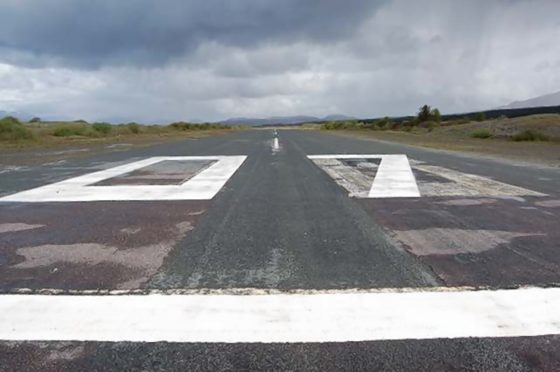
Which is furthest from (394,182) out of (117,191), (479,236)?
(117,191)

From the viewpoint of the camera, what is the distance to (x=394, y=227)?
18.9ft

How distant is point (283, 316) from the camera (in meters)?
3.22

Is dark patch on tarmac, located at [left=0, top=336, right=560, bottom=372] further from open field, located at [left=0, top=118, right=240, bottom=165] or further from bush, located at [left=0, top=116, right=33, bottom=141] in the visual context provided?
bush, located at [left=0, top=116, right=33, bottom=141]

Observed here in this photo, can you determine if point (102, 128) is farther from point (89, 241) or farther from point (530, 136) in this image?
point (89, 241)

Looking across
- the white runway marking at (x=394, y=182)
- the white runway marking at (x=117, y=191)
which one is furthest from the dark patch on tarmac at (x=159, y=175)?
the white runway marking at (x=394, y=182)

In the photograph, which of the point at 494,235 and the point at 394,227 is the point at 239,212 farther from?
the point at 494,235

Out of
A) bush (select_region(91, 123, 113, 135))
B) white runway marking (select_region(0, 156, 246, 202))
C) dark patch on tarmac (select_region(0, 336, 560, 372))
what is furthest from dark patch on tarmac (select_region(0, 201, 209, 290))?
bush (select_region(91, 123, 113, 135))

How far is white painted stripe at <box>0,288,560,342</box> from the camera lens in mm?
2971

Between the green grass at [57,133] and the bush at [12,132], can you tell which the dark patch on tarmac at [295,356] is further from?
the bush at [12,132]

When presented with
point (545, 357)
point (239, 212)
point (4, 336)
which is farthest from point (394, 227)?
point (4, 336)

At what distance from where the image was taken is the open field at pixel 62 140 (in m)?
19.9

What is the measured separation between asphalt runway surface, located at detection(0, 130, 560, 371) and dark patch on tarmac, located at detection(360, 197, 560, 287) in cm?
3

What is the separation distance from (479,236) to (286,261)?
2.81m

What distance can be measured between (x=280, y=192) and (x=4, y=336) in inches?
235
